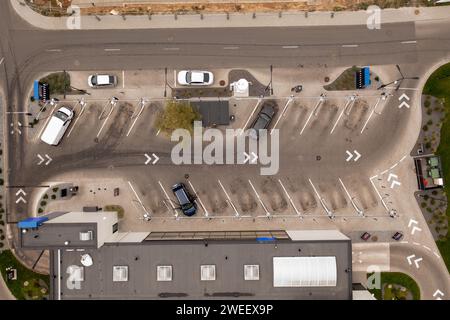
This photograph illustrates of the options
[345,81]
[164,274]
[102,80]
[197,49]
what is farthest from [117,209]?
[345,81]

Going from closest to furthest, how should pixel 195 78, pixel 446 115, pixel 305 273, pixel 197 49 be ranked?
1. pixel 305 273
2. pixel 195 78
3. pixel 446 115
4. pixel 197 49

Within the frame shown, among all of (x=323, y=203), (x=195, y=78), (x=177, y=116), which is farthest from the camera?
(x=323, y=203)

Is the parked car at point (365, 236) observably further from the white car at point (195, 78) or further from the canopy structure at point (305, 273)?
the white car at point (195, 78)

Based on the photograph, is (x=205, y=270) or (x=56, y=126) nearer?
(x=205, y=270)

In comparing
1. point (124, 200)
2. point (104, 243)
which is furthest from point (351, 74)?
point (104, 243)

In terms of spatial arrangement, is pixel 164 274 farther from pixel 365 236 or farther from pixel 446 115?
pixel 446 115

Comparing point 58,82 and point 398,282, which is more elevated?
point 58,82

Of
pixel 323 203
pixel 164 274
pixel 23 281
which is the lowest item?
pixel 23 281

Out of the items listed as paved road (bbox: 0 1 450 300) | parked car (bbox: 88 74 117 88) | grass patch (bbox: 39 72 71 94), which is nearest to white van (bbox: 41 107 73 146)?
grass patch (bbox: 39 72 71 94)
